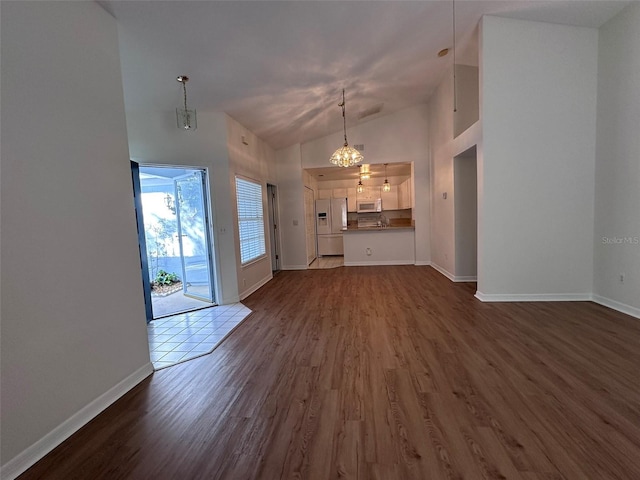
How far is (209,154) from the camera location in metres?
4.25

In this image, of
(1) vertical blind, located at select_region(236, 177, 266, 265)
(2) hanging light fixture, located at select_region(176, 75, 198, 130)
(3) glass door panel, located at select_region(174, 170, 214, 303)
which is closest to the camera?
(2) hanging light fixture, located at select_region(176, 75, 198, 130)

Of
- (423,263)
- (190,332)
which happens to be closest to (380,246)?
(423,263)

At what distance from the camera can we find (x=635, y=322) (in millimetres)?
2939

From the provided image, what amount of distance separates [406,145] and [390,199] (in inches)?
108

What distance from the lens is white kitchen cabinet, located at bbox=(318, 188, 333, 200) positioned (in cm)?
955

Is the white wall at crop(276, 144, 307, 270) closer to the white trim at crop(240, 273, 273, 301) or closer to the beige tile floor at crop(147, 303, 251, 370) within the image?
the white trim at crop(240, 273, 273, 301)

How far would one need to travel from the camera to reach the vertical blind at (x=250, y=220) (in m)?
4.84

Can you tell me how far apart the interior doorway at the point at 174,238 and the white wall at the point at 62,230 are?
1.76 metres

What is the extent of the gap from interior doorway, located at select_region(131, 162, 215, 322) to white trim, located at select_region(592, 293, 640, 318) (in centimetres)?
516

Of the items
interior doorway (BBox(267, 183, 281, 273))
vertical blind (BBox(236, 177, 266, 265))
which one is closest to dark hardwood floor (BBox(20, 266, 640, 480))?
vertical blind (BBox(236, 177, 266, 265))

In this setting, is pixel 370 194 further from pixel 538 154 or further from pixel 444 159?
pixel 538 154

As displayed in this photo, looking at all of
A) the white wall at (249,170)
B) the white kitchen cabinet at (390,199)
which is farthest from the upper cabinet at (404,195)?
the white wall at (249,170)

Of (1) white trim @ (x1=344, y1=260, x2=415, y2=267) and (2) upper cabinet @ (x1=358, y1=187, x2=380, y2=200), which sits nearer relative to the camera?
(1) white trim @ (x1=344, y1=260, x2=415, y2=267)

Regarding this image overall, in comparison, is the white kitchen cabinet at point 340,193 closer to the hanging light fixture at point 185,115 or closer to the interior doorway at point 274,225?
the interior doorway at point 274,225
